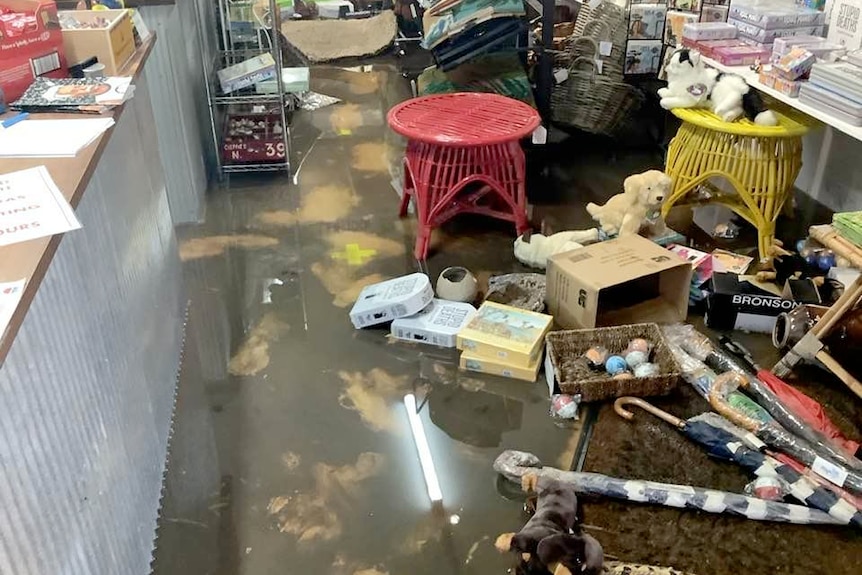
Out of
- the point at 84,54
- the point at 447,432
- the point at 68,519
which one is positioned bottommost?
the point at 447,432

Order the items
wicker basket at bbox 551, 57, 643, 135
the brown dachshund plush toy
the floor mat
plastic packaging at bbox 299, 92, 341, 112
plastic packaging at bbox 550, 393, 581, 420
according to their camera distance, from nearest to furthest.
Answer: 1. the brown dachshund plush toy
2. plastic packaging at bbox 550, 393, 581, 420
3. wicker basket at bbox 551, 57, 643, 135
4. plastic packaging at bbox 299, 92, 341, 112
5. the floor mat

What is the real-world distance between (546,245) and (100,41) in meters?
1.67

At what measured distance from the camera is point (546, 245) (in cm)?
294

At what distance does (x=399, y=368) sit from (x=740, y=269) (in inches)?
53.6

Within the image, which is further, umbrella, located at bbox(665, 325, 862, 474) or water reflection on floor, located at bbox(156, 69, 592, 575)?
umbrella, located at bbox(665, 325, 862, 474)

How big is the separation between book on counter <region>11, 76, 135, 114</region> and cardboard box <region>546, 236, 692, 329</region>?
4.64ft

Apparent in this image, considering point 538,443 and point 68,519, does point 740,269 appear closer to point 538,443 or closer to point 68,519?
point 538,443

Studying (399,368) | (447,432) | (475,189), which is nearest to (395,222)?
(475,189)

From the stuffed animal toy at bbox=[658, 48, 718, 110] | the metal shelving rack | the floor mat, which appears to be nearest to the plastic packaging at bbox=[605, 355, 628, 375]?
the stuffed animal toy at bbox=[658, 48, 718, 110]

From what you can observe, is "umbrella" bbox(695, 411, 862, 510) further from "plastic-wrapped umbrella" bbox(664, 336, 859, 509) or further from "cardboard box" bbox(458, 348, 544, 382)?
"cardboard box" bbox(458, 348, 544, 382)

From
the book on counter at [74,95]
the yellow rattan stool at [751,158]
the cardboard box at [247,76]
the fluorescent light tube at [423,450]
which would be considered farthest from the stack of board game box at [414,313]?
the cardboard box at [247,76]

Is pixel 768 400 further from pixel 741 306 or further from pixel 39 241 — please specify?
pixel 39 241

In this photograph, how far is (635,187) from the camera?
282 centimetres

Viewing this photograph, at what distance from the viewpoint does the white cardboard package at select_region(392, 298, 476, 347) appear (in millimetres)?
2510
